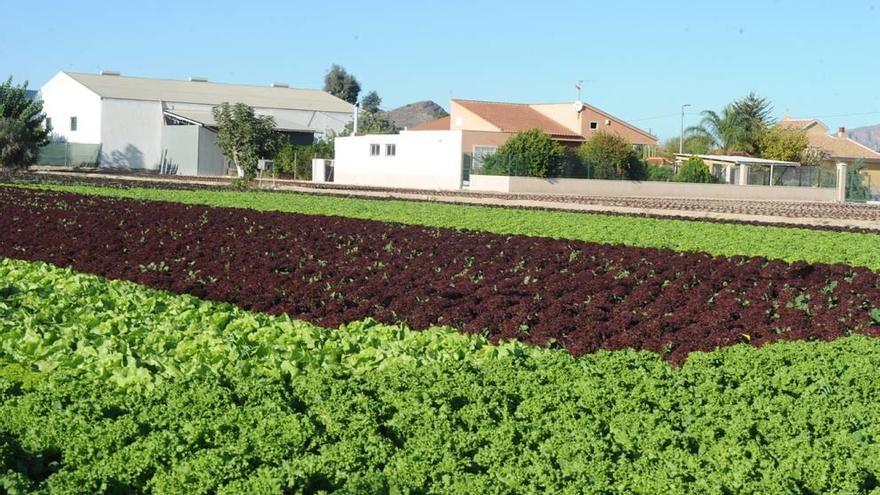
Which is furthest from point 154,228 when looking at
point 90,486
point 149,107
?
point 149,107

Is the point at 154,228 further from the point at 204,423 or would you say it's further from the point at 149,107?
the point at 149,107

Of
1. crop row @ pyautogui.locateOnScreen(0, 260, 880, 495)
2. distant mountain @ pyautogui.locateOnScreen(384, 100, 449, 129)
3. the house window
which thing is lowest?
crop row @ pyautogui.locateOnScreen(0, 260, 880, 495)

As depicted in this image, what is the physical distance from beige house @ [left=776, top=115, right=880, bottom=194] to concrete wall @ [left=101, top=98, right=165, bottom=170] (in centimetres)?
3996

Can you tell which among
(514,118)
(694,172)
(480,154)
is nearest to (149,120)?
(514,118)

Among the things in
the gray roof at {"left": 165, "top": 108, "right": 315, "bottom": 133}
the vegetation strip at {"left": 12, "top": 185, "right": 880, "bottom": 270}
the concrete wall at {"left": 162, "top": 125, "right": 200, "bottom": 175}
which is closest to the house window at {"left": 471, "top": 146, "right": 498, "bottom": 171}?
the gray roof at {"left": 165, "top": 108, "right": 315, "bottom": 133}

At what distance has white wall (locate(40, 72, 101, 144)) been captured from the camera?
66.1 m

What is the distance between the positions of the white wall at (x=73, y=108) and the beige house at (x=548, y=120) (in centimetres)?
2109

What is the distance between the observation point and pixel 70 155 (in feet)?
211

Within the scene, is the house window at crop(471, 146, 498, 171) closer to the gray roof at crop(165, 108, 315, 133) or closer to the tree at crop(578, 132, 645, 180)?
the tree at crop(578, 132, 645, 180)

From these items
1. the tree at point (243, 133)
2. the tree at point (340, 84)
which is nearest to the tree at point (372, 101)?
the tree at point (340, 84)

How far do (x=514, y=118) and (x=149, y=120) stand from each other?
21.5 metres

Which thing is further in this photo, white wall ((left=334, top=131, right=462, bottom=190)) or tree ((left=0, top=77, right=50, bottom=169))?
white wall ((left=334, top=131, right=462, bottom=190))

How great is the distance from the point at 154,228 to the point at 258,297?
25.5 ft

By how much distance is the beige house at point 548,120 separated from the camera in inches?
2571
